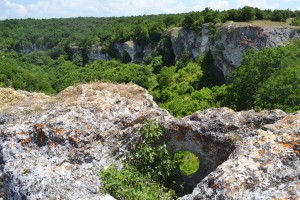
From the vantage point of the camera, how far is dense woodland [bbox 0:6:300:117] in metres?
24.6

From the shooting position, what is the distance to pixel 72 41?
398ft

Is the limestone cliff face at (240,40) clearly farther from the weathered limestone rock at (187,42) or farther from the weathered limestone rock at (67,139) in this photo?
the weathered limestone rock at (67,139)

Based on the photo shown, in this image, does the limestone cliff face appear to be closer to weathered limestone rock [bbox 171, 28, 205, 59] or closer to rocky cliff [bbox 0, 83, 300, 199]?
weathered limestone rock [bbox 171, 28, 205, 59]

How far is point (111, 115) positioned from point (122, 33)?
290ft

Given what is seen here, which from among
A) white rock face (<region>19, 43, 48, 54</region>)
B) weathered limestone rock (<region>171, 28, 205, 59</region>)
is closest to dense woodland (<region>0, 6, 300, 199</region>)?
weathered limestone rock (<region>171, 28, 205, 59</region>)

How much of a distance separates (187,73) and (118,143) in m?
48.7

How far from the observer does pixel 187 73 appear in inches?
2234

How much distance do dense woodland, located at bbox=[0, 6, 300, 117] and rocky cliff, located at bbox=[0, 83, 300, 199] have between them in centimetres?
288

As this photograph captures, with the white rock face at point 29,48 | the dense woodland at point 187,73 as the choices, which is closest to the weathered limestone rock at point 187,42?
the dense woodland at point 187,73

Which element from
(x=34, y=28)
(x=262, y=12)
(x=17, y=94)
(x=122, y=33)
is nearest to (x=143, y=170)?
(x=17, y=94)

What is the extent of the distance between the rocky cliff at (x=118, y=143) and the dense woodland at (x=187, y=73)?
2880 millimetres

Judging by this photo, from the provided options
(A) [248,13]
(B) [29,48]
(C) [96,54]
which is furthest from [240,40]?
(B) [29,48]

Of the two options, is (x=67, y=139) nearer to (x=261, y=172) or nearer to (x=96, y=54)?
(x=261, y=172)

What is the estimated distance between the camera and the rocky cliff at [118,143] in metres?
6.05
